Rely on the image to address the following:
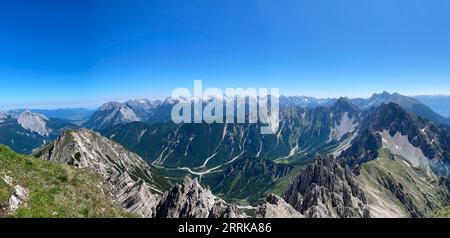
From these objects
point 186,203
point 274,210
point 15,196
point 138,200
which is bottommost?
point 138,200

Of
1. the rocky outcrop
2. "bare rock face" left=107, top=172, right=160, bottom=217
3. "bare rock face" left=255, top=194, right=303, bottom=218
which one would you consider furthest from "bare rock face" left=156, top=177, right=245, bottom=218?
the rocky outcrop

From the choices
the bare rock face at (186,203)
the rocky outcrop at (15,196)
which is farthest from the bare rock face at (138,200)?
the rocky outcrop at (15,196)

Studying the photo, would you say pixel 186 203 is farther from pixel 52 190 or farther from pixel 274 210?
pixel 52 190

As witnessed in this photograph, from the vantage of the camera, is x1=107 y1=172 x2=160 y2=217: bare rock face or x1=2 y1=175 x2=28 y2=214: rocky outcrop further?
x1=107 y1=172 x2=160 y2=217: bare rock face

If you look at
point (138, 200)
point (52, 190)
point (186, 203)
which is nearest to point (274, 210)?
point (186, 203)

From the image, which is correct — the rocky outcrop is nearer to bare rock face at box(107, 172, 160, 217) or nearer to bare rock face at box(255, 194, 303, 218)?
bare rock face at box(255, 194, 303, 218)

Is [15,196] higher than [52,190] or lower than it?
higher

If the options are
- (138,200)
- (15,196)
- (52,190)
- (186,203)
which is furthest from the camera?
(138,200)

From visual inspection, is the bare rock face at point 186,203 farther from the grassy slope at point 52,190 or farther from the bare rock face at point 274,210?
the grassy slope at point 52,190
